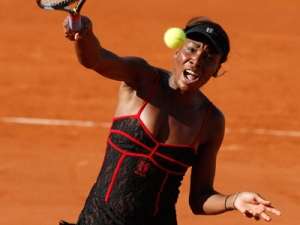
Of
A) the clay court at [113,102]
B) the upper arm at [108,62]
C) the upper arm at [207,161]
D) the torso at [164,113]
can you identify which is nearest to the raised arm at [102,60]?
the upper arm at [108,62]

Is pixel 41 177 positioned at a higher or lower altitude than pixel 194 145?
higher

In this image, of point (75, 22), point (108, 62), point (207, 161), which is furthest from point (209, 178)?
point (75, 22)

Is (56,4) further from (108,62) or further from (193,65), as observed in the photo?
(193,65)

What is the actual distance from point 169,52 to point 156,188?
37.8 feet

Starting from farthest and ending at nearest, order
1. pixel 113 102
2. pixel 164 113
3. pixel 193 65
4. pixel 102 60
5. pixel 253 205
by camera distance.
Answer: pixel 113 102, pixel 164 113, pixel 193 65, pixel 253 205, pixel 102 60

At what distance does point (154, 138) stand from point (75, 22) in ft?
3.83

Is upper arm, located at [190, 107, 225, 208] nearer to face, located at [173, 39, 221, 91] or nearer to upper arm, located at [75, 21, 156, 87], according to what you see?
face, located at [173, 39, 221, 91]

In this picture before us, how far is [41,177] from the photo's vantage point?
12344mm

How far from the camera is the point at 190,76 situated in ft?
20.8

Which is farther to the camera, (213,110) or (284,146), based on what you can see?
(284,146)

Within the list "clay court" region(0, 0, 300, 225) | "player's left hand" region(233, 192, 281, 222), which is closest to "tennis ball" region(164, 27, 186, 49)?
"player's left hand" region(233, 192, 281, 222)

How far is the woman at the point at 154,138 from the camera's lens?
6.28 metres

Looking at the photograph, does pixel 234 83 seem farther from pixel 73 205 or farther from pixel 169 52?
pixel 73 205

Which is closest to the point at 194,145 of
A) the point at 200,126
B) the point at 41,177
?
the point at 200,126
